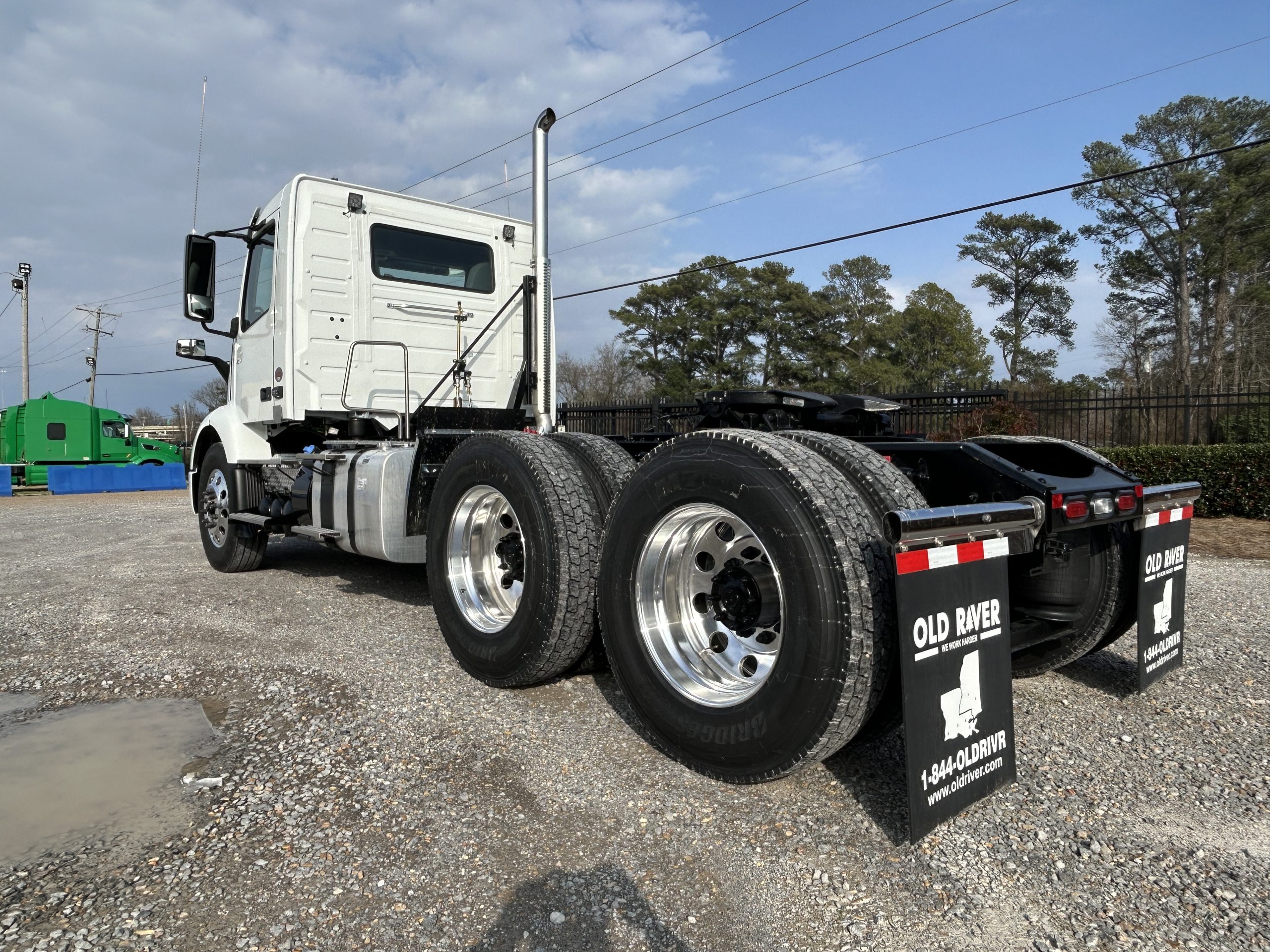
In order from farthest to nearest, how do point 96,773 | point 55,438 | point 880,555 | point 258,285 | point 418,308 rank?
point 55,438, point 258,285, point 418,308, point 96,773, point 880,555

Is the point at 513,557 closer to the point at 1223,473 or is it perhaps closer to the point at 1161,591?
the point at 1161,591

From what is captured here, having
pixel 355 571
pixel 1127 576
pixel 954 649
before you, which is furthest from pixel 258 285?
pixel 1127 576

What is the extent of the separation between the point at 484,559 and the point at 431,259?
3.34 metres

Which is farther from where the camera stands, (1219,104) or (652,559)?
(1219,104)

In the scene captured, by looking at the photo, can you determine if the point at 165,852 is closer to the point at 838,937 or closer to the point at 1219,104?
the point at 838,937

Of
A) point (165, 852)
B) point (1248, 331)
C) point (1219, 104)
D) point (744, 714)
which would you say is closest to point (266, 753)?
point (165, 852)

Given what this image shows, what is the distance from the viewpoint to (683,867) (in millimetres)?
2309

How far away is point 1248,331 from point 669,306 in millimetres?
22002

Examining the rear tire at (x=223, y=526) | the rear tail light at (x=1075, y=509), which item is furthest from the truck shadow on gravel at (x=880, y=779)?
the rear tire at (x=223, y=526)

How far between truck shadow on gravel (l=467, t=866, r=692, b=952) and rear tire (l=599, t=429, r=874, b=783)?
1.99 feet

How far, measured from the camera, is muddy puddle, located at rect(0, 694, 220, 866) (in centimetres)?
257

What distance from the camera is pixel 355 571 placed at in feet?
24.2

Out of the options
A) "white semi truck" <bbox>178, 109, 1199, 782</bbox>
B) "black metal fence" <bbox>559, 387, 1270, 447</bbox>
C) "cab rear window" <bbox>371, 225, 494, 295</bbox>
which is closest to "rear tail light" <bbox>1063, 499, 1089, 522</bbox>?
"white semi truck" <bbox>178, 109, 1199, 782</bbox>

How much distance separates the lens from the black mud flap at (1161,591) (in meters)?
3.36
